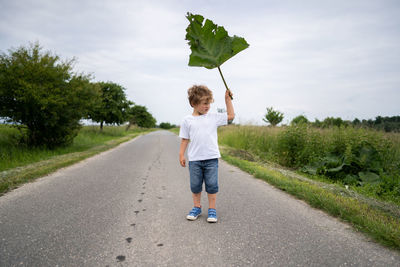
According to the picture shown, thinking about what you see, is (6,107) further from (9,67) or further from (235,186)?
(235,186)

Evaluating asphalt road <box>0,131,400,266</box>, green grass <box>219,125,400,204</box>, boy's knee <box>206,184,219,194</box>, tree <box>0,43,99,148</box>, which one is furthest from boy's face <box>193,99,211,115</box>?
tree <box>0,43,99,148</box>

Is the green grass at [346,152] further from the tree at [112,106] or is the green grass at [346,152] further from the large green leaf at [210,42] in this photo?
the tree at [112,106]

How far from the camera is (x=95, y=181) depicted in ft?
17.2

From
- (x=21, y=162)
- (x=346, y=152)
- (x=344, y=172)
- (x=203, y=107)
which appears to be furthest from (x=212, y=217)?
(x=21, y=162)

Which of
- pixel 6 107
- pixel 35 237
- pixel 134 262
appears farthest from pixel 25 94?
pixel 134 262

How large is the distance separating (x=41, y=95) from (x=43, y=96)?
119mm

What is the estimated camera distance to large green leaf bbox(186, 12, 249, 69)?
8.42 feet

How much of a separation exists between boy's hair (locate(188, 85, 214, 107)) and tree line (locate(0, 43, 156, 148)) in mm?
8123

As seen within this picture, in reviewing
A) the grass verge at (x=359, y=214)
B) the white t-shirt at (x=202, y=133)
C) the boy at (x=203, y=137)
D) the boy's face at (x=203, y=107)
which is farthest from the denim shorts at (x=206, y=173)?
the grass verge at (x=359, y=214)

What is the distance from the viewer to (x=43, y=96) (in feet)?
29.6

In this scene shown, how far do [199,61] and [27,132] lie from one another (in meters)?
10.3

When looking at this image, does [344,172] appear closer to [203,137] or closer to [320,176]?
[320,176]

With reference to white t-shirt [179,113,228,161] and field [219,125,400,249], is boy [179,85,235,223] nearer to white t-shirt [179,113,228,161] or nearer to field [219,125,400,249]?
white t-shirt [179,113,228,161]

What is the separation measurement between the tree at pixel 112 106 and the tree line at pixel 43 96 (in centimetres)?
1322
